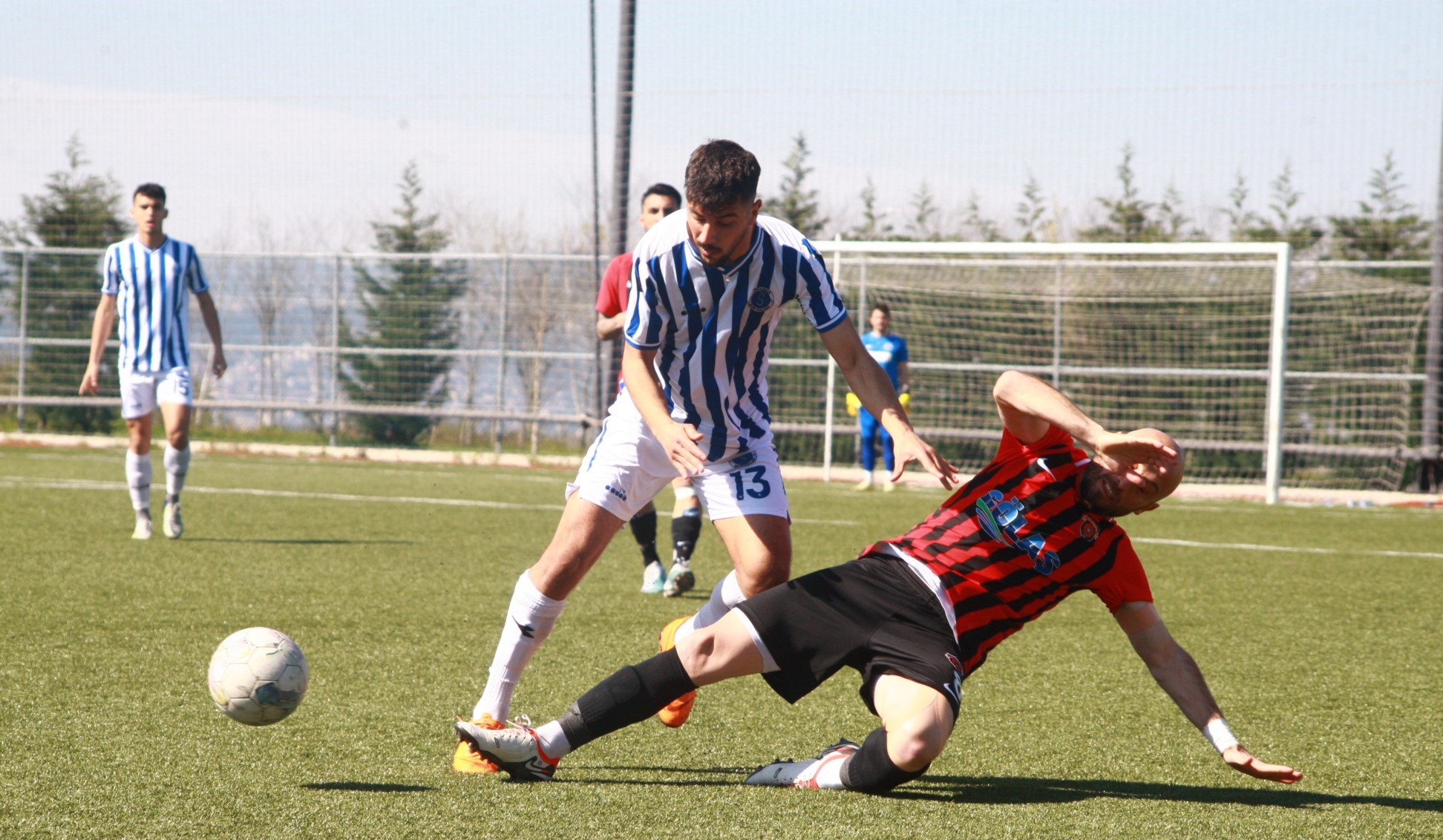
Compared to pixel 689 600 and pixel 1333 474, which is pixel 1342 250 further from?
pixel 689 600

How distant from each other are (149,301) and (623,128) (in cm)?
830

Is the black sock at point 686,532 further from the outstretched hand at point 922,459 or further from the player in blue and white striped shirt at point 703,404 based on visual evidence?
the outstretched hand at point 922,459

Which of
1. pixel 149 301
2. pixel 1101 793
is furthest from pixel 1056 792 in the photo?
pixel 149 301

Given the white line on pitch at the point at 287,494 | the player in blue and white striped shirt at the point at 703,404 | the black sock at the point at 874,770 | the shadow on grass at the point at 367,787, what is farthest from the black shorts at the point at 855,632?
the white line on pitch at the point at 287,494

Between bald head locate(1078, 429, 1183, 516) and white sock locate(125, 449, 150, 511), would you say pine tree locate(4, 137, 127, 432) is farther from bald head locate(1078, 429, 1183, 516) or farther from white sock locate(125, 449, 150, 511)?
bald head locate(1078, 429, 1183, 516)

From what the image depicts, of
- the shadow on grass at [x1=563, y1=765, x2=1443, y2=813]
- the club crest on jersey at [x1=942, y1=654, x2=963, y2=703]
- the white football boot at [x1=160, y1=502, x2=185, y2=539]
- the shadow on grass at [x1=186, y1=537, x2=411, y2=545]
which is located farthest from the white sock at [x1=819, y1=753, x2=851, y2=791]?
the white football boot at [x1=160, y1=502, x2=185, y2=539]

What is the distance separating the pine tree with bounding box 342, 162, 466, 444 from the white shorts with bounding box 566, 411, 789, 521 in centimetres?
1526

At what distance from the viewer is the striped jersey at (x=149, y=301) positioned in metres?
8.64

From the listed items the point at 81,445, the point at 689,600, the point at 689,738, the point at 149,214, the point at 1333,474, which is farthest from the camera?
the point at 81,445

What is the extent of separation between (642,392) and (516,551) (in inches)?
203

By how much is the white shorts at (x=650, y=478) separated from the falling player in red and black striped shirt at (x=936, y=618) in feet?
1.36

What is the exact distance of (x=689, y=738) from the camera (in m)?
4.08

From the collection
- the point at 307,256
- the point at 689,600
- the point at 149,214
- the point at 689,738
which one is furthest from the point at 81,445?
the point at 689,738

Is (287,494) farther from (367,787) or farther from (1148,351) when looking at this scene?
(1148,351)
